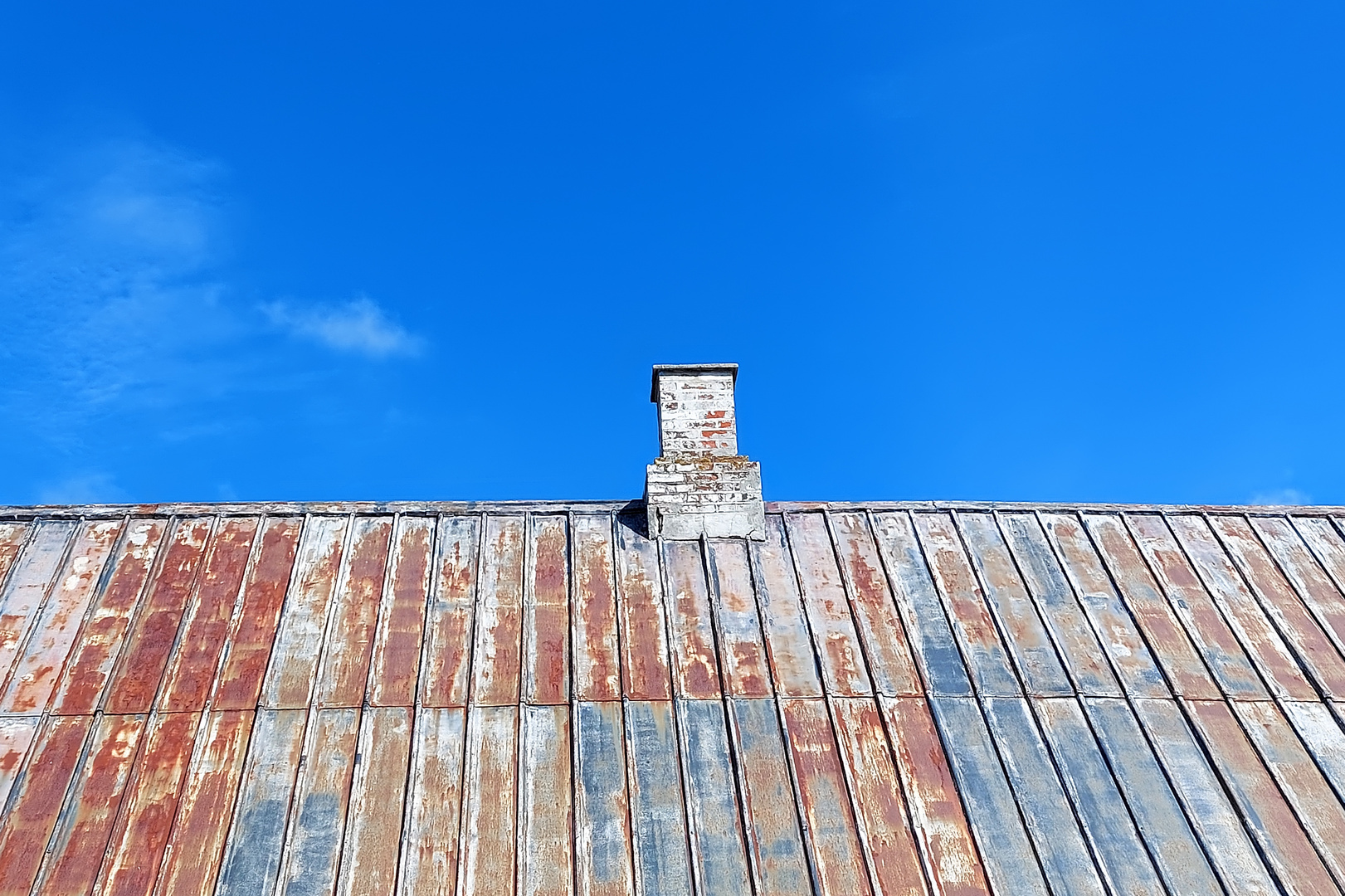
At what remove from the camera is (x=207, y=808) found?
7.50 m

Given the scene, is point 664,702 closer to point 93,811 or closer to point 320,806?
point 320,806

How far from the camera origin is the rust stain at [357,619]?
28.0ft

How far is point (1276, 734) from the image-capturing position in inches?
335

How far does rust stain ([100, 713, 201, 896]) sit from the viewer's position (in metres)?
7.00

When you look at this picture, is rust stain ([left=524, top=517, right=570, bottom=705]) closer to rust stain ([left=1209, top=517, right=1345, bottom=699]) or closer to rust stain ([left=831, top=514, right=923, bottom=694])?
rust stain ([left=831, top=514, right=923, bottom=694])

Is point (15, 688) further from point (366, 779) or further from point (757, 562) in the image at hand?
point (757, 562)

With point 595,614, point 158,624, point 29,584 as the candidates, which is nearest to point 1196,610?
point 595,614

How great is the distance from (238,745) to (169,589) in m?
2.03

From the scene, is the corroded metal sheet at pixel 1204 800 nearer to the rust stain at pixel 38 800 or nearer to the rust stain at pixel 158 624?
the rust stain at pixel 158 624

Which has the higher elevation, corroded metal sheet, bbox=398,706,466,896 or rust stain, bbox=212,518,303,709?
rust stain, bbox=212,518,303,709

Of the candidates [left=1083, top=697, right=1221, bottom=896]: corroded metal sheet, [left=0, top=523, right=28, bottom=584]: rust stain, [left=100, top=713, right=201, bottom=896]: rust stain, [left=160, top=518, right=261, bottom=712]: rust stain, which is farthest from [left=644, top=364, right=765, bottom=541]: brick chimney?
[left=0, top=523, right=28, bottom=584]: rust stain

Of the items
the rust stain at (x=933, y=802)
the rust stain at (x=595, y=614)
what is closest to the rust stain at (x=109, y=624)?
the rust stain at (x=595, y=614)

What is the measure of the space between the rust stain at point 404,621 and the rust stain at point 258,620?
2.70ft

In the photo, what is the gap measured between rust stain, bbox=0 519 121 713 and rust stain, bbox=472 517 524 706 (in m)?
2.99
